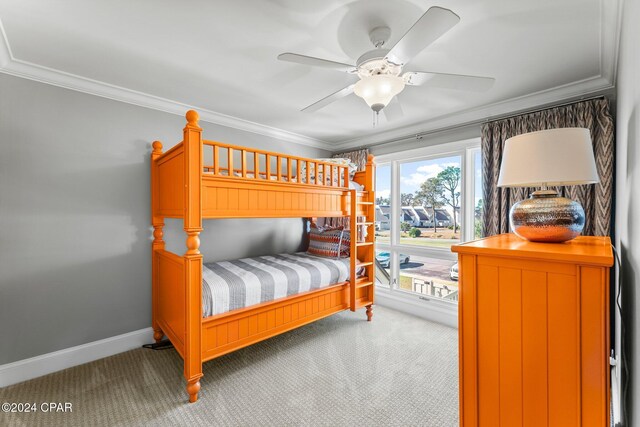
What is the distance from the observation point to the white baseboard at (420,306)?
326 cm

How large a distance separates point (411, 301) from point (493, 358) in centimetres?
277

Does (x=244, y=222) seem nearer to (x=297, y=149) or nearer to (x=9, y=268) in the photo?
(x=297, y=149)

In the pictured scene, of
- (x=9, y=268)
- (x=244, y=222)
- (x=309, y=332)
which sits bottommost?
(x=309, y=332)

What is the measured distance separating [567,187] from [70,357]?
4.56 meters

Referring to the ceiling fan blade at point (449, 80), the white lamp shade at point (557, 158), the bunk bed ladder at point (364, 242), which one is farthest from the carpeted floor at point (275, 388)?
the ceiling fan blade at point (449, 80)

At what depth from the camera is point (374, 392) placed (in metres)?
2.06

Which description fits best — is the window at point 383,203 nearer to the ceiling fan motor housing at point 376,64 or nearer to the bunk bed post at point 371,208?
the bunk bed post at point 371,208

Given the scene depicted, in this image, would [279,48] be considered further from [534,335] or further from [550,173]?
[534,335]

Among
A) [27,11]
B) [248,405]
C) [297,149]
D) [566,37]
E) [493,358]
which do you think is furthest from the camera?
[297,149]

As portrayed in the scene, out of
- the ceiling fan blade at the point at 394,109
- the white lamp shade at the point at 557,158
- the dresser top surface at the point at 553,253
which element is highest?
the ceiling fan blade at the point at 394,109

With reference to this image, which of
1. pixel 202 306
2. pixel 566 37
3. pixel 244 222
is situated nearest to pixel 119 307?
pixel 202 306

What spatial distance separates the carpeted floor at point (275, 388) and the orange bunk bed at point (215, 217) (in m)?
0.24

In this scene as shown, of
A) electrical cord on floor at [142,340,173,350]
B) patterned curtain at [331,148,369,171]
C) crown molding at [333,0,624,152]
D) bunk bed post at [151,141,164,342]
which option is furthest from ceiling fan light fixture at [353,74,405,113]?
electrical cord on floor at [142,340,173,350]

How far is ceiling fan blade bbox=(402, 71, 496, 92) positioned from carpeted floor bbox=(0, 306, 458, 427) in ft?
7.02
